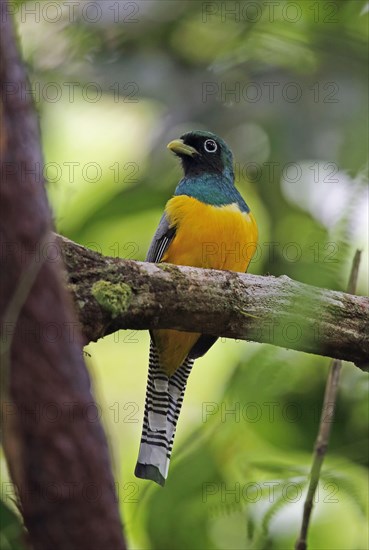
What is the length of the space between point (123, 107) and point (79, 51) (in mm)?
1644

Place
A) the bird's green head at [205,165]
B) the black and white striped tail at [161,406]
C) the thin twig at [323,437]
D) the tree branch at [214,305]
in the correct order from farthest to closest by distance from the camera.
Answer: the bird's green head at [205,165], the black and white striped tail at [161,406], the tree branch at [214,305], the thin twig at [323,437]

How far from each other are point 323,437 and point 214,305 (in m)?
0.66

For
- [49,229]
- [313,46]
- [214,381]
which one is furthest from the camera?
[214,381]

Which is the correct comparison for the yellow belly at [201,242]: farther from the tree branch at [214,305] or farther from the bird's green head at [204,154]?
the tree branch at [214,305]

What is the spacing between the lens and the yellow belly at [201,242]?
470 centimetres

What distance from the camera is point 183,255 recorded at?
471 centimetres

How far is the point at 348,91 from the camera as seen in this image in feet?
14.7

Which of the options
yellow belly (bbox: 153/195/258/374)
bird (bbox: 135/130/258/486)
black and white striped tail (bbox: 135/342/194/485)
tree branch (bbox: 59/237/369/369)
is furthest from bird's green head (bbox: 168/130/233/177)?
tree branch (bbox: 59/237/369/369)

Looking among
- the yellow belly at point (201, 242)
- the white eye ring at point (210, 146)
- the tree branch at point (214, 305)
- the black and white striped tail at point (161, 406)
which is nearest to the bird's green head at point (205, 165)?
the white eye ring at point (210, 146)

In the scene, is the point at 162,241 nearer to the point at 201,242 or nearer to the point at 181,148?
the point at 201,242

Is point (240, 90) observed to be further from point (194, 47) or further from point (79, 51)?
point (79, 51)

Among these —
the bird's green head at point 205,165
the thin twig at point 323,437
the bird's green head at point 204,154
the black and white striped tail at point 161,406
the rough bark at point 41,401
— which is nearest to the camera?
the rough bark at point 41,401


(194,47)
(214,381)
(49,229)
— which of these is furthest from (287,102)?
(49,229)

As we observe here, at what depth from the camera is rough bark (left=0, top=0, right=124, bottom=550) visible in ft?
4.78
